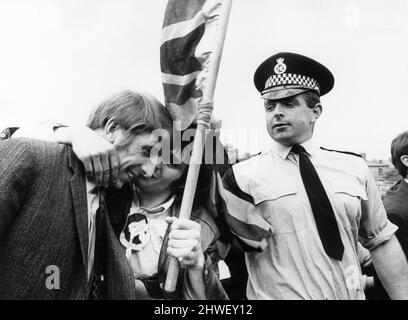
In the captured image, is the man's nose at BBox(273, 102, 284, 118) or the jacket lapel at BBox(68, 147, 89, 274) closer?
the jacket lapel at BBox(68, 147, 89, 274)

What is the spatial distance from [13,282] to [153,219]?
0.57 metres

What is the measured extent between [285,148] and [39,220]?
46.4 inches

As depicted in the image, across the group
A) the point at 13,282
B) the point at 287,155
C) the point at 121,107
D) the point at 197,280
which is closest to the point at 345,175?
the point at 287,155

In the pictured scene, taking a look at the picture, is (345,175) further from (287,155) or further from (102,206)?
(102,206)

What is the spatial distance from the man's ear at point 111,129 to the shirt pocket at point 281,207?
69 cm

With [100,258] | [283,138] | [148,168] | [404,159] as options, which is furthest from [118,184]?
[404,159]

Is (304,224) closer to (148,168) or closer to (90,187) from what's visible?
(148,168)

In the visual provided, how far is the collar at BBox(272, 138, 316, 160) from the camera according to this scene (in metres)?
2.25

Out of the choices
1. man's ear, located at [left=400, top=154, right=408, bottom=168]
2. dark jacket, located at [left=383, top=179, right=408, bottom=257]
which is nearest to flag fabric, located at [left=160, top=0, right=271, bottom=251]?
dark jacket, located at [left=383, top=179, right=408, bottom=257]

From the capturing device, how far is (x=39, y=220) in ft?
4.99

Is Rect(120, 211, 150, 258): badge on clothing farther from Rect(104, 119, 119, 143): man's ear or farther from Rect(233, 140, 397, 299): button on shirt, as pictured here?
Rect(233, 140, 397, 299): button on shirt

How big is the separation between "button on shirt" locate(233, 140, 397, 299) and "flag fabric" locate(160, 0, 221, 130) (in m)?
0.44

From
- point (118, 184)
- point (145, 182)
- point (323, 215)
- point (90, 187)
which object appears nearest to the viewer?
point (90, 187)

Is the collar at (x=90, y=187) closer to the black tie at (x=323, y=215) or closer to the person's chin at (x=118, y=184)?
the person's chin at (x=118, y=184)
